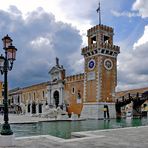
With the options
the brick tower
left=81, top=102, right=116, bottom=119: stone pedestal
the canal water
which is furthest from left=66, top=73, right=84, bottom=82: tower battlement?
the canal water

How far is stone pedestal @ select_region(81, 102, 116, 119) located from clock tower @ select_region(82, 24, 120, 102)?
1.88 ft

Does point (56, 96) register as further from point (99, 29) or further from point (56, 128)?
point (56, 128)

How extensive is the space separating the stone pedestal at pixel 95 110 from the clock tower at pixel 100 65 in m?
0.57

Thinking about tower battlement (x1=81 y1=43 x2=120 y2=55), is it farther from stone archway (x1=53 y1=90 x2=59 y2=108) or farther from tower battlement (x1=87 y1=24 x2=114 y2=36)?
stone archway (x1=53 y1=90 x2=59 y2=108)

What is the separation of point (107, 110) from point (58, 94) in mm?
13792

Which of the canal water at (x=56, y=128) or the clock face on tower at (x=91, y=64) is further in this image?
the clock face on tower at (x=91, y=64)

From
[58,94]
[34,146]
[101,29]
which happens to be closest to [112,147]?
[34,146]

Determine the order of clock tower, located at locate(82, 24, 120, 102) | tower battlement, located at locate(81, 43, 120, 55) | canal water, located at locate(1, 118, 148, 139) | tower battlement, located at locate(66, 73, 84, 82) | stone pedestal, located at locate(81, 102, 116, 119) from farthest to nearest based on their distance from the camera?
tower battlement, located at locate(66, 73, 84, 82) < tower battlement, located at locate(81, 43, 120, 55) < clock tower, located at locate(82, 24, 120, 102) < stone pedestal, located at locate(81, 102, 116, 119) < canal water, located at locate(1, 118, 148, 139)

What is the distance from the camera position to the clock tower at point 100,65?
37.7 metres

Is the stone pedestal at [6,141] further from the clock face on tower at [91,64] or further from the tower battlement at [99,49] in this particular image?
the clock face on tower at [91,64]

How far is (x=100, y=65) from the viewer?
3784cm

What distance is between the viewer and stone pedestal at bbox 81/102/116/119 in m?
37.1

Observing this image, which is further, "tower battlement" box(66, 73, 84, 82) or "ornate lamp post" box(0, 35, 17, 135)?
"tower battlement" box(66, 73, 84, 82)

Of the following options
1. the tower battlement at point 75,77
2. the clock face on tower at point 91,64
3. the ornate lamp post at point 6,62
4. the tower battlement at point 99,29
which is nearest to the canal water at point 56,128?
the ornate lamp post at point 6,62
